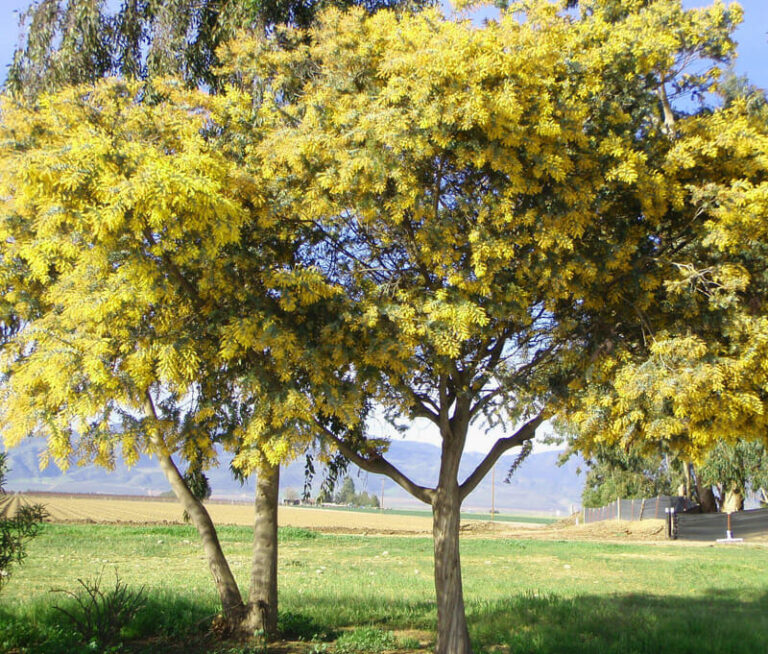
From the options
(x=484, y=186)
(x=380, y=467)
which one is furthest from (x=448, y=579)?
(x=484, y=186)

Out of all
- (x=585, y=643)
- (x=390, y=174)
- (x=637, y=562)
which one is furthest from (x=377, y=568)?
(x=390, y=174)

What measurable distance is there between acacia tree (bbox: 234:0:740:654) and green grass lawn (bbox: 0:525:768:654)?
2.65 m

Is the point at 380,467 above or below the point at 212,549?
above

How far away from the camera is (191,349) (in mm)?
6965

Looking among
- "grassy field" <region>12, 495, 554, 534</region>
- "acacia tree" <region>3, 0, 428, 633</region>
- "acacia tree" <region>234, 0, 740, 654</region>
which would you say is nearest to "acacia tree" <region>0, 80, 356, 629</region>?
"acacia tree" <region>3, 0, 428, 633</region>

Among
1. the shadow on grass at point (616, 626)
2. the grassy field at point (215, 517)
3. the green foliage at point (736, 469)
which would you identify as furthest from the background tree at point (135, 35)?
the green foliage at point (736, 469)

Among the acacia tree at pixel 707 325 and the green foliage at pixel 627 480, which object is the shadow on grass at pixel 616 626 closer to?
the acacia tree at pixel 707 325

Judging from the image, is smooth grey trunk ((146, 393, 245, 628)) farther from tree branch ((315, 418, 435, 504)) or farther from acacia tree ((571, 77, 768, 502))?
acacia tree ((571, 77, 768, 502))

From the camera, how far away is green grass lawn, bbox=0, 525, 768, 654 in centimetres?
984

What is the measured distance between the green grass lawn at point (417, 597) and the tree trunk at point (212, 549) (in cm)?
42

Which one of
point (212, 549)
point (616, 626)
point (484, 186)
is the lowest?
point (616, 626)

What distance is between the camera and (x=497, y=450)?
967 cm

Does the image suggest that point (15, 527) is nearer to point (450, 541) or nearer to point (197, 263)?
point (197, 263)

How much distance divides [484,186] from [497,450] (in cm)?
349
